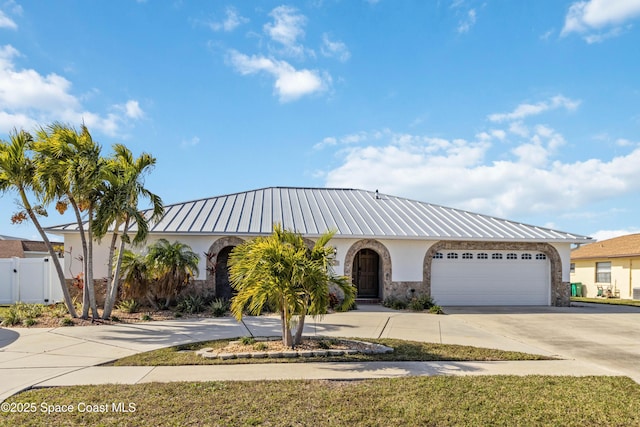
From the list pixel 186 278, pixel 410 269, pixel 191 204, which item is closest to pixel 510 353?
pixel 410 269

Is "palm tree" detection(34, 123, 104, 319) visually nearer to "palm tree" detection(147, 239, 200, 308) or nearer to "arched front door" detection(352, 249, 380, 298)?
"palm tree" detection(147, 239, 200, 308)

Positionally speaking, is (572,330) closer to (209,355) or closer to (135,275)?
(209,355)

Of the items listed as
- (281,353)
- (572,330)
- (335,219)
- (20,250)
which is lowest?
(572,330)

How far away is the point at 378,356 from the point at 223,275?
11.1m

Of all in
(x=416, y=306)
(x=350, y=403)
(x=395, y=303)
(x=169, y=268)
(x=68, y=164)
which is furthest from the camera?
(x=395, y=303)

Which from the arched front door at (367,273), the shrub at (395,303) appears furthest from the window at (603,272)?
the shrub at (395,303)

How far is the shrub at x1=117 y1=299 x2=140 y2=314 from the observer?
1436cm

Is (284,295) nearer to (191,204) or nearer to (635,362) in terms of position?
(635,362)

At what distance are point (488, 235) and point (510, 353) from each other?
9649 mm

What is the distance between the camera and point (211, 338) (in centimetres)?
1009

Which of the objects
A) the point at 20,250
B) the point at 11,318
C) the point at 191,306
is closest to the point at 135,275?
the point at 191,306

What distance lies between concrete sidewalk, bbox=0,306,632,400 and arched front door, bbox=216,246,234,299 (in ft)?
14.9

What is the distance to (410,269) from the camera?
17.7 meters

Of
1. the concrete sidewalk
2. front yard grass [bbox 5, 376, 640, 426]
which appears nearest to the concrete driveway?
the concrete sidewalk
